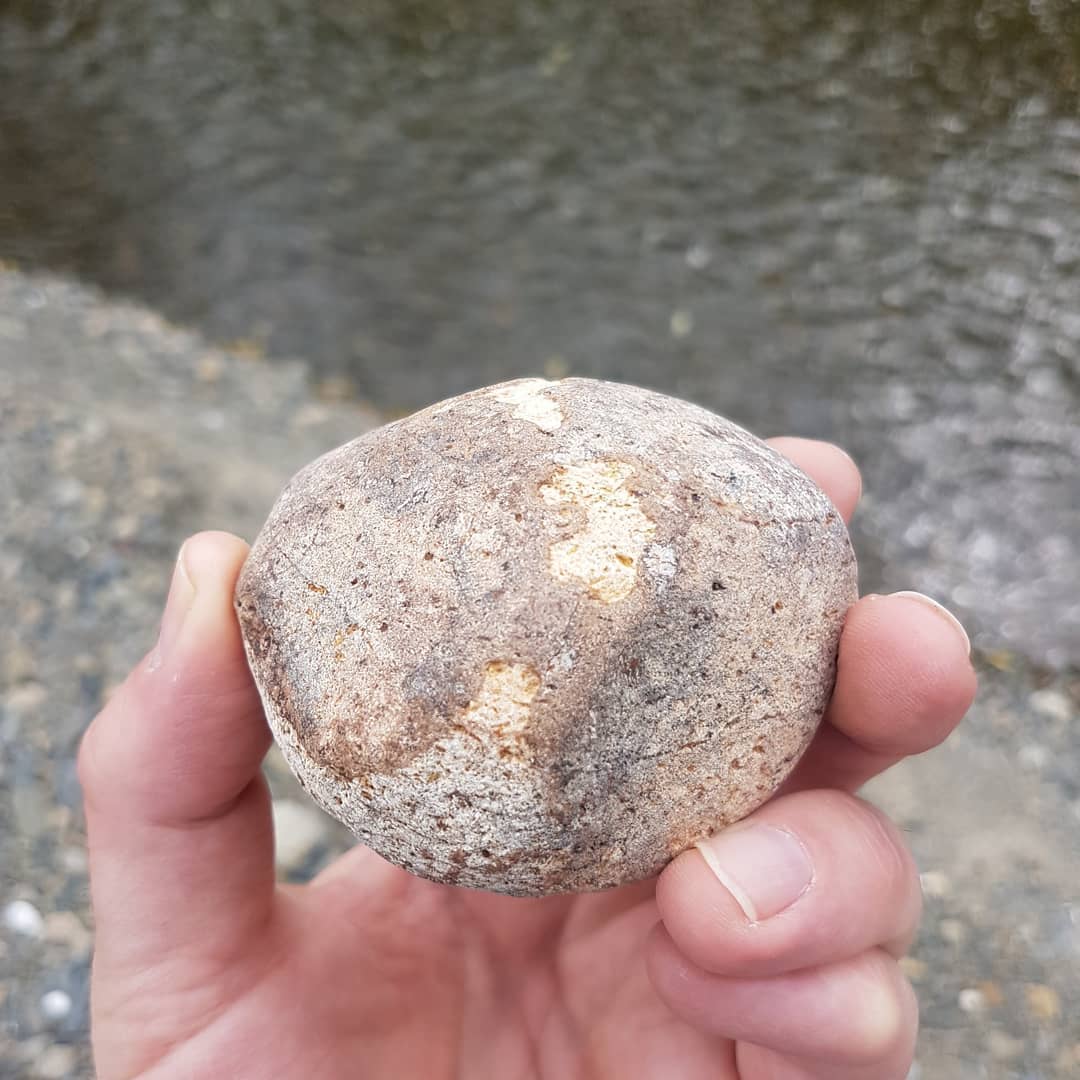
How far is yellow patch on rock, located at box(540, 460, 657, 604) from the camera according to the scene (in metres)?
1.22

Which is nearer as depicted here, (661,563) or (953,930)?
(661,563)

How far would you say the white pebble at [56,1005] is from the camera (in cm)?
213

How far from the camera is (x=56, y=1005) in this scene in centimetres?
214

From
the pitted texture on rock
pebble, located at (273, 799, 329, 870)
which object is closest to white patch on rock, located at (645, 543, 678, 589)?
the pitted texture on rock

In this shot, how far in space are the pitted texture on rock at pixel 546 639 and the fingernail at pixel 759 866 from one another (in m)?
0.03

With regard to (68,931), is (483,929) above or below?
above

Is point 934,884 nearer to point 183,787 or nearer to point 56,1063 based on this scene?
point 183,787

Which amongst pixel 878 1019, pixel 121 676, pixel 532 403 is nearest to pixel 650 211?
pixel 121 676

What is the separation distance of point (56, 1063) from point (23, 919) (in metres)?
0.33

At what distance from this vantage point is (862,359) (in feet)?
12.8

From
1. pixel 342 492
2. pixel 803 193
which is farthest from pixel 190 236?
pixel 342 492

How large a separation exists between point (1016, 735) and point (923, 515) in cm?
86

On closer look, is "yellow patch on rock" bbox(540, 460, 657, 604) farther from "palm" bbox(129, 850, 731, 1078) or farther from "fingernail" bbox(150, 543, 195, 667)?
"palm" bbox(129, 850, 731, 1078)

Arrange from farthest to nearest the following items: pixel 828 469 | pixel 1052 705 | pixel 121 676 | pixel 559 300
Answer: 1. pixel 559 300
2. pixel 1052 705
3. pixel 121 676
4. pixel 828 469
